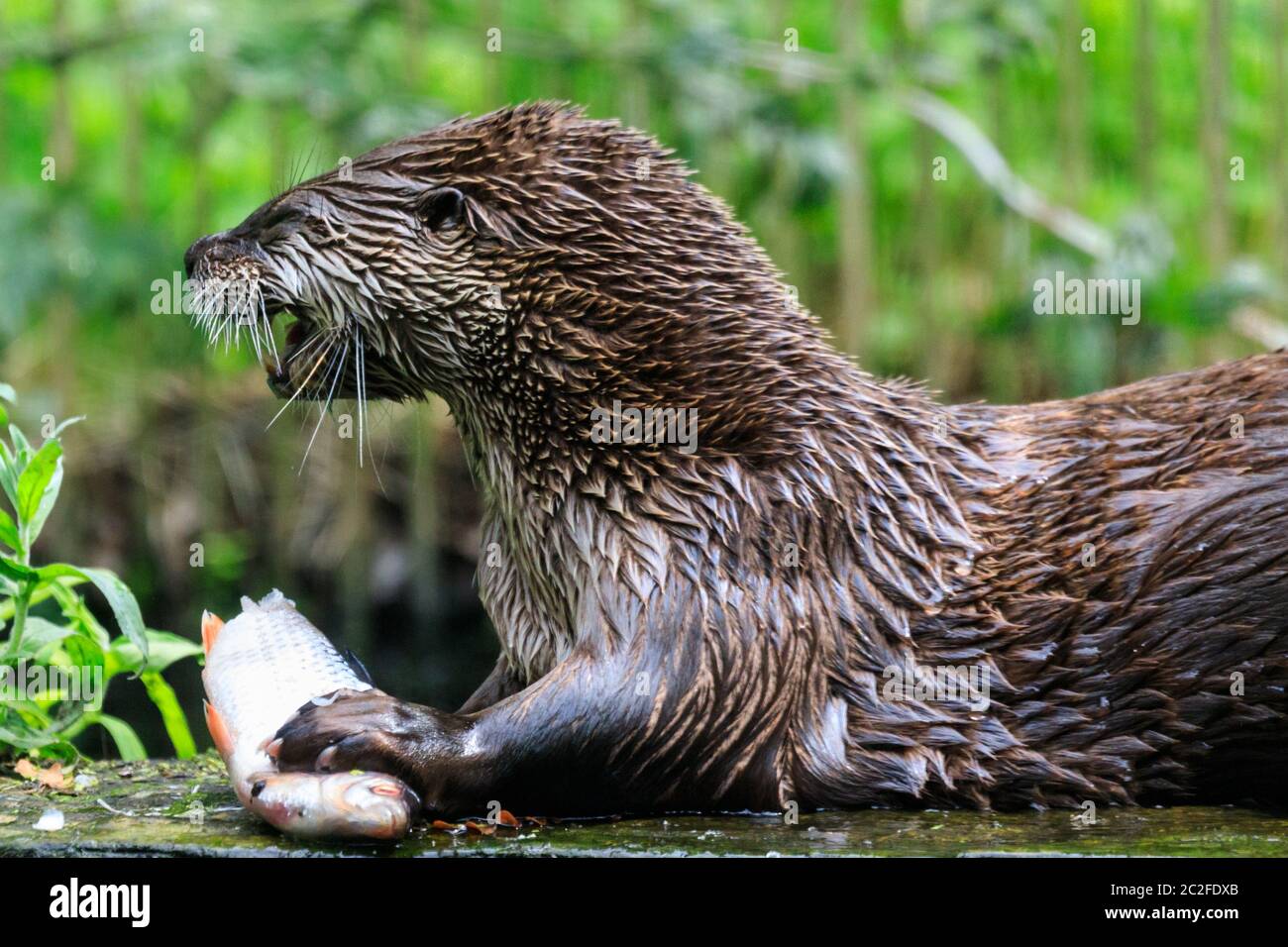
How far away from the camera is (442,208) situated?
11.8 feet

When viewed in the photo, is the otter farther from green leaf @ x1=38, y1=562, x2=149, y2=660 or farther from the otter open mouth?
green leaf @ x1=38, y1=562, x2=149, y2=660

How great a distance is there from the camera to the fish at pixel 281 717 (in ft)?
9.70

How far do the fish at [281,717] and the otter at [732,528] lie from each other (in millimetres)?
83

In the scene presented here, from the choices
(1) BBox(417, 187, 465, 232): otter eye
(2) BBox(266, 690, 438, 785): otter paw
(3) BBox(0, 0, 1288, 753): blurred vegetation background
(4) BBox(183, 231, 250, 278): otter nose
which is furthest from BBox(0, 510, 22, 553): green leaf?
(3) BBox(0, 0, 1288, 753): blurred vegetation background

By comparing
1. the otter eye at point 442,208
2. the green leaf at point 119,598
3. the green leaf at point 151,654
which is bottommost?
the green leaf at point 151,654

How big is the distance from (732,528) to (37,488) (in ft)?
4.90

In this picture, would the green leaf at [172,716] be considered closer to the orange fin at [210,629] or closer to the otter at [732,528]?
the orange fin at [210,629]

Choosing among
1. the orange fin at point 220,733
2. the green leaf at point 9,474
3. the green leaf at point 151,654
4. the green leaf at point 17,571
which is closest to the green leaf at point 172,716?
the green leaf at point 151,654

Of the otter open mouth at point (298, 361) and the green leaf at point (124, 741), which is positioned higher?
the otter open mouth at point (298, 361)

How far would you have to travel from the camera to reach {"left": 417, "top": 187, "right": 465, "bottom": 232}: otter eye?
3580mm

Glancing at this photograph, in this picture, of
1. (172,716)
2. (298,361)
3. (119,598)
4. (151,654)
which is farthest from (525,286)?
(172,716)

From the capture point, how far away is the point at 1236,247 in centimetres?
1005
